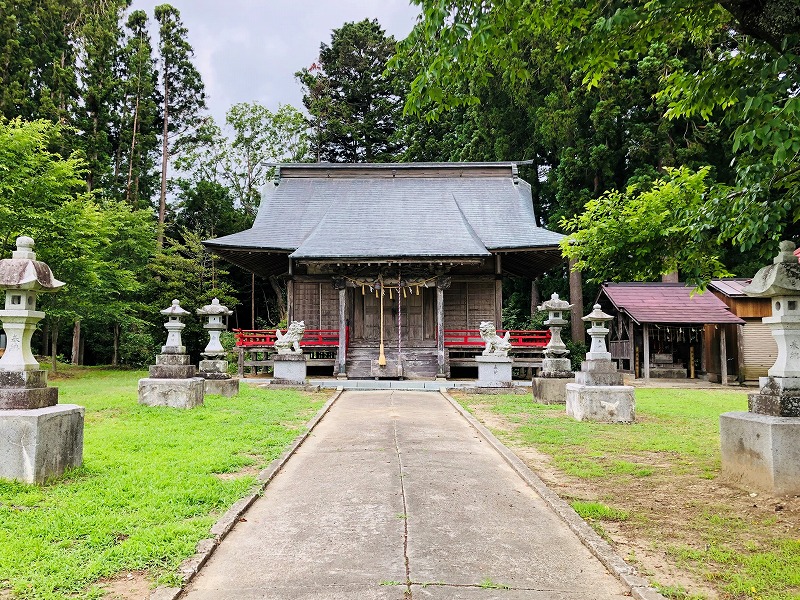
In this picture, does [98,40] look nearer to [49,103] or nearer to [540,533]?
[49,103]

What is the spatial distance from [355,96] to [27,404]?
115 ft

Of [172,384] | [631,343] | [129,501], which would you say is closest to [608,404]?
[129,501]

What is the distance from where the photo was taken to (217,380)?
12.2 m

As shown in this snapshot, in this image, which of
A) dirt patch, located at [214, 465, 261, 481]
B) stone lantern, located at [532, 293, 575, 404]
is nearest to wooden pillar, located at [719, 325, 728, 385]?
stone lantern, located at [532, 293, 575, 404]

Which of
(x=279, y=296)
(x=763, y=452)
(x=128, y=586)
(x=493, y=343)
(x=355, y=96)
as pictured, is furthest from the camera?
(x=355, y=96)

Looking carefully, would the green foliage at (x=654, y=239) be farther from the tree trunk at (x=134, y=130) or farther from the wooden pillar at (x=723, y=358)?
the tree trunk at (x=134, y=130)

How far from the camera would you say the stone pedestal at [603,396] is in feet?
30.0

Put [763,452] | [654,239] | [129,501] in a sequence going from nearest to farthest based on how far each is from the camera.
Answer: [129,501] < [763,452] < [654,239]

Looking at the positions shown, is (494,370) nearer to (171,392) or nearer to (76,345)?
(171,392)

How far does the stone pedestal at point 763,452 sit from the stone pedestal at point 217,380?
32.4 ft

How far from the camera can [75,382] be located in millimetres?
15875

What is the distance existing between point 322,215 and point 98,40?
14034 millimetres

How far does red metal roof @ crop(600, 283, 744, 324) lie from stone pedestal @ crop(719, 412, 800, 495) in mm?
14021

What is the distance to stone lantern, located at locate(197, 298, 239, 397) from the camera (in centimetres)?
1217
